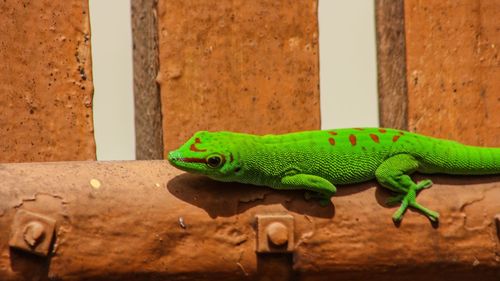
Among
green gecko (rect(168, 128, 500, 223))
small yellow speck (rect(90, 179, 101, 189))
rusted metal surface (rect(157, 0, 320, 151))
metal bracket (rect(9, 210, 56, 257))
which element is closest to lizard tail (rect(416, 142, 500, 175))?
green gecko (rect(168, 128, 500, 223))

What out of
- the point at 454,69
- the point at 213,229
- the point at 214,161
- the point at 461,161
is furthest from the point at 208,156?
the point at 454,69

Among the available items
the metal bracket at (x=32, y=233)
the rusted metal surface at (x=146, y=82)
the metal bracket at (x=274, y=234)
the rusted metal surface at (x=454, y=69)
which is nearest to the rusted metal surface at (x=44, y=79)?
the rusted metal surface at (x=146, y=82)

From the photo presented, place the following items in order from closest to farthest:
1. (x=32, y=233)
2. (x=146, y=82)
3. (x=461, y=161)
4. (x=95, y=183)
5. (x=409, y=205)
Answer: (x=32, y=233)
(x=95, y=183)
(x=409, y=205)
(x=461, y=161)
(x=146, y=82)

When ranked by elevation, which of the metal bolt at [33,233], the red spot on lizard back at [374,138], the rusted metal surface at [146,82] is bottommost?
the metal bolt at [33,233]

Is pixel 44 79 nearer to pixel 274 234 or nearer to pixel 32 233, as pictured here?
pixel 32 233

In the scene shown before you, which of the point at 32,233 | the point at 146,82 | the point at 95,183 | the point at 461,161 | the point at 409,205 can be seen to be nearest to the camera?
the point at 32,233

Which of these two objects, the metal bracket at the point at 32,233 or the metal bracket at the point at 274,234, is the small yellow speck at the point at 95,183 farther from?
the metal bracket at the point at 274,234

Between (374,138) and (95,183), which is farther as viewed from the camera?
(374,138)
